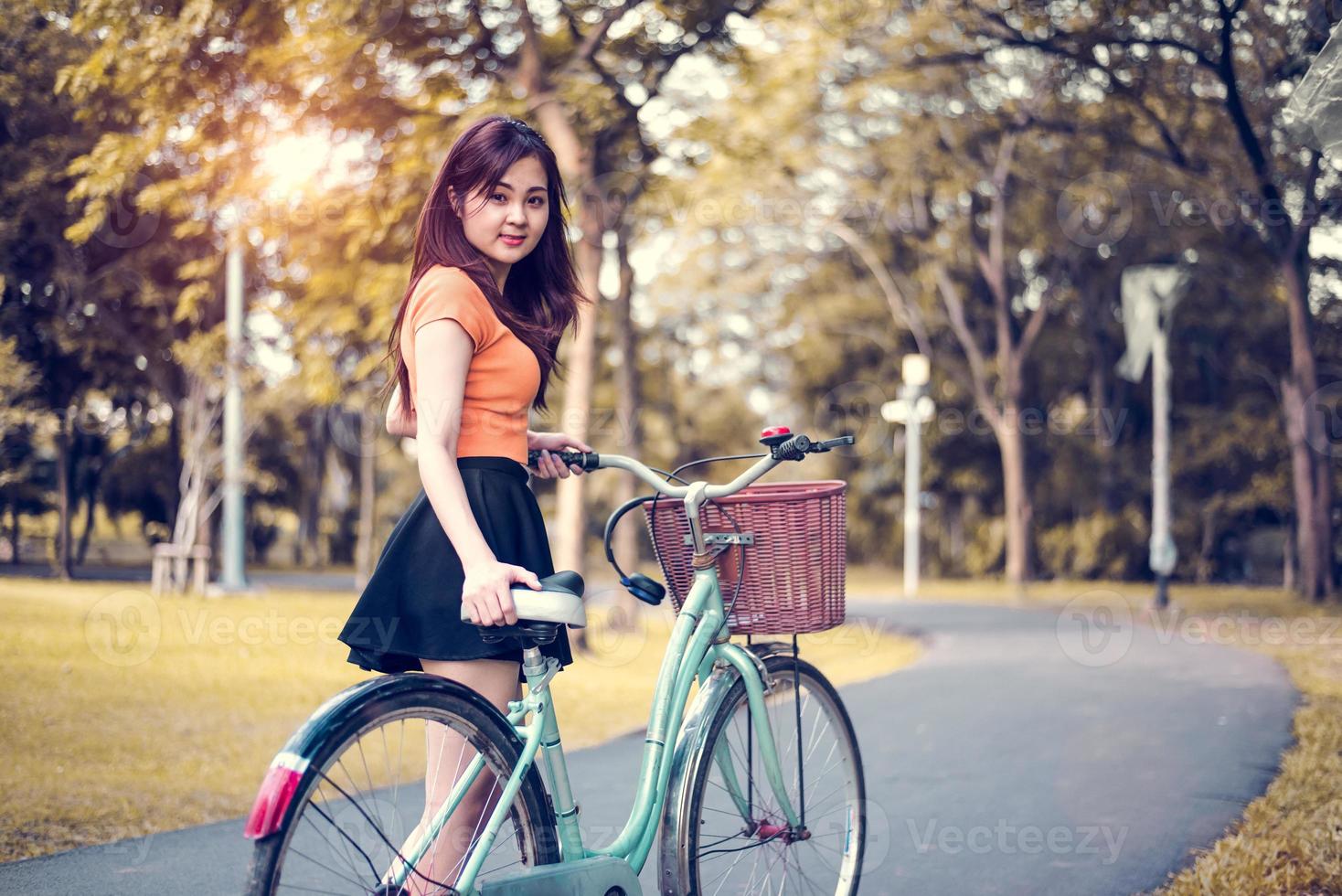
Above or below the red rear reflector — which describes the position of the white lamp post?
above

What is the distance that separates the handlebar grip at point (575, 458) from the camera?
3336mm

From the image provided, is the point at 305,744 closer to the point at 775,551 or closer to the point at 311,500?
the point at 775,551

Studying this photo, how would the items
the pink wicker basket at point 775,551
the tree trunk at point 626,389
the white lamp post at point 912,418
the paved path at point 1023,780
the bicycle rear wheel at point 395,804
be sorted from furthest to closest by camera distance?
the white lamp post at point 912,418 → the tree trunk at point 626,389 → the paved path at point 1023,780 → the pink wicker basket at point 775,551 → the bicycle rear wheel at point 395,804

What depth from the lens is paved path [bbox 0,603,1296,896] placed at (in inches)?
179

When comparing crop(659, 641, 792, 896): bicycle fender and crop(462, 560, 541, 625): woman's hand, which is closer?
crop(462, 560, 541, 625): woman's hand

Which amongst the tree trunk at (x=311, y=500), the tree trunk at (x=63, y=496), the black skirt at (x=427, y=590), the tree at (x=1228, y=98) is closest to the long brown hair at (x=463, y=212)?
the black skirt at (x=427, y=590)

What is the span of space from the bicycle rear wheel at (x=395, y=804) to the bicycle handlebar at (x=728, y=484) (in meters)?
0.70

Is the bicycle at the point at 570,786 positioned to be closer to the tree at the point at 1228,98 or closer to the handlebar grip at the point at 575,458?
the handlebar grip at the point at 575,458

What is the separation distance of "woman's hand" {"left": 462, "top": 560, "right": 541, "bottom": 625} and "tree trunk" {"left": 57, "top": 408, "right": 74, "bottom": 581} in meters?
5.58

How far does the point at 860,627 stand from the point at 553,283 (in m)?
13.0

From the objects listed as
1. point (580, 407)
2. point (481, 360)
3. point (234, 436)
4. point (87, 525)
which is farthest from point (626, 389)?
point (481, 360)

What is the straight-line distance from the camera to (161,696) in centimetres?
881

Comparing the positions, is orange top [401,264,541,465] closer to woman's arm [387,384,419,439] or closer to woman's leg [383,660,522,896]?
woman's arm [387,384,419,439]

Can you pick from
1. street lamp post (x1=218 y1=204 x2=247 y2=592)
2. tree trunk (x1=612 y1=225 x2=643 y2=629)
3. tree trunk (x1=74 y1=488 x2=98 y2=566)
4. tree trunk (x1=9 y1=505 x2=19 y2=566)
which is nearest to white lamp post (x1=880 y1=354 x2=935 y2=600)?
tree trunk (x1=612 y1=225 x2=643 y2=629)
